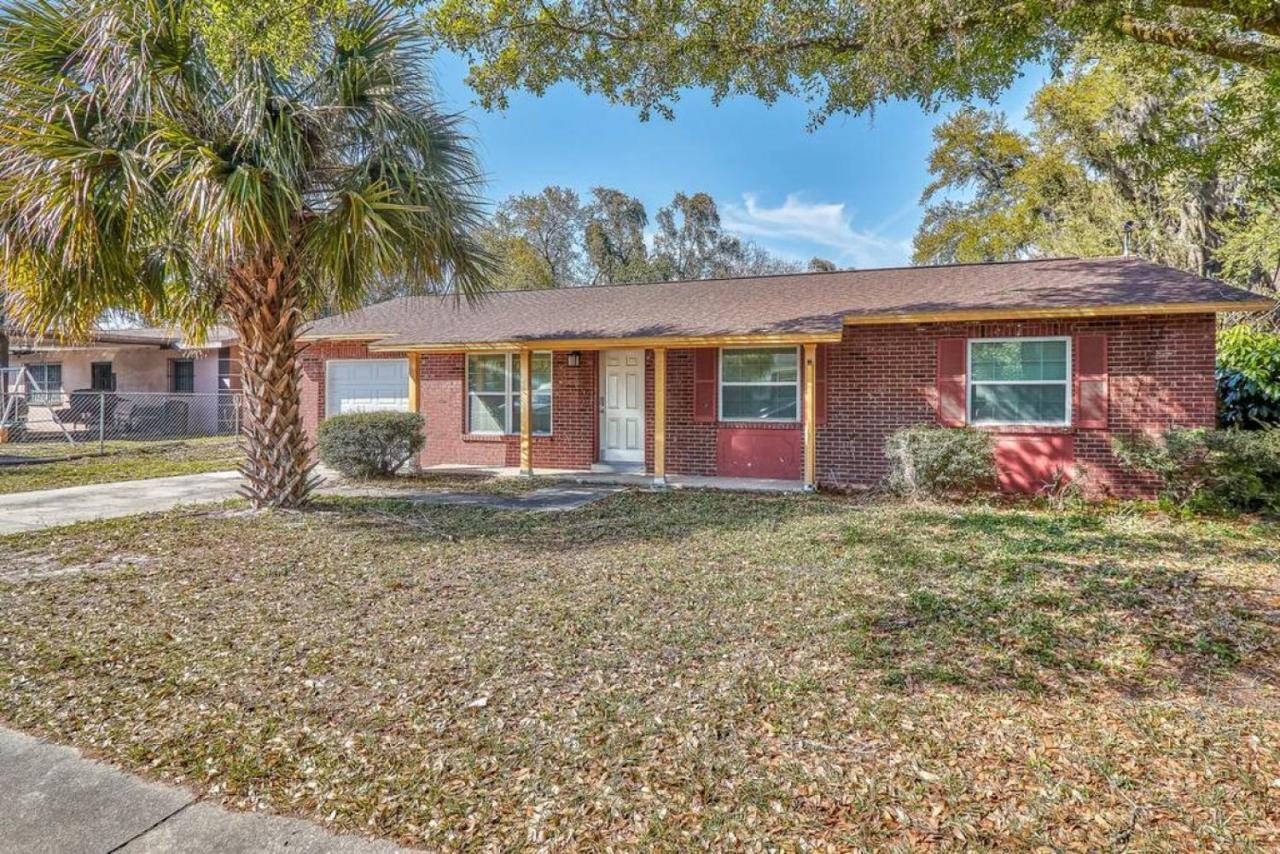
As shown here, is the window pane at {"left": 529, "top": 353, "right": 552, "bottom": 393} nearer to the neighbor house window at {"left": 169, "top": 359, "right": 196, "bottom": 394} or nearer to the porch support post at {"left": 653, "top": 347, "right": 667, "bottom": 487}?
the porch support post at {"left": 653, "top": 347, "right": 667, "bottom": 487}

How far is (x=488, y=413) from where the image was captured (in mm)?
13641

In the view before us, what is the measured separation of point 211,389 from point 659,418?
63.0 feet

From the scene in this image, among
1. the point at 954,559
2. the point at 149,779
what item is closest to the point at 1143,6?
the point at 954,559

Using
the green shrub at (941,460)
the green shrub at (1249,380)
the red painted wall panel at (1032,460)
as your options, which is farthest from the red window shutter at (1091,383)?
the green shrub at (1249,380)

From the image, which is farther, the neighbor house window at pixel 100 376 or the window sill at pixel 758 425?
the neighbor house window at pixel 100 376

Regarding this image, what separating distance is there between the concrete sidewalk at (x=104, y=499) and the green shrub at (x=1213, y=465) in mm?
12554

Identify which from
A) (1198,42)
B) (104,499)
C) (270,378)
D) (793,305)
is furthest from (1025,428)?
(104,499)

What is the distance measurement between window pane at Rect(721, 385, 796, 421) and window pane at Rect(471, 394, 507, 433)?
446cm

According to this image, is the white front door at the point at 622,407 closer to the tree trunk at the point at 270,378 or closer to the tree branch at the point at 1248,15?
the tree trunk at the point at 270,378

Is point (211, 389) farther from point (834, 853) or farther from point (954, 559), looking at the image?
point (834, 853)

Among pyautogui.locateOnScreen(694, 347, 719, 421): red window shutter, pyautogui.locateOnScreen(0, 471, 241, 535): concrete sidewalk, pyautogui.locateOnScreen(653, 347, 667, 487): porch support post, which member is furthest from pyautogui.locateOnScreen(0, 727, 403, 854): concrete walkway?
pyautogui.locateOnScreen(694, 347, 719, 421): red window shutter

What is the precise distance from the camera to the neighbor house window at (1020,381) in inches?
389

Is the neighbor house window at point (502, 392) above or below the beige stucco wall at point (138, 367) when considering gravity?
below

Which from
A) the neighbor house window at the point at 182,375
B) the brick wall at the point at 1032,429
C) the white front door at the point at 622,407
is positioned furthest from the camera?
the neighbor house window at the point at 182,375
